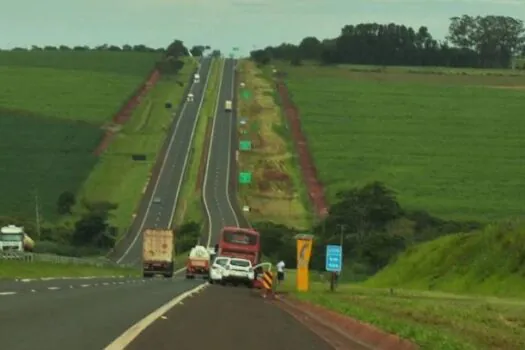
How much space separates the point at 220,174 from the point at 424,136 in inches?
1319

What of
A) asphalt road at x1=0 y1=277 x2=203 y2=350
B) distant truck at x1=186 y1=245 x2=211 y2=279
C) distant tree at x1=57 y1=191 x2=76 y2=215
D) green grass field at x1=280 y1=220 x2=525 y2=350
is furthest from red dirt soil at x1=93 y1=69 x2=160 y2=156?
asphalt road at x1=0 y1=277 x2=203 y2=350

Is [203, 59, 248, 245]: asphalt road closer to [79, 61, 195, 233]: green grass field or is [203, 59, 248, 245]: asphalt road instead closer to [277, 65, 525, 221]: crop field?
[79, 61, 195, 233]: green grass field

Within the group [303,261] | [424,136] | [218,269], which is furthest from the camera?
[424,136]

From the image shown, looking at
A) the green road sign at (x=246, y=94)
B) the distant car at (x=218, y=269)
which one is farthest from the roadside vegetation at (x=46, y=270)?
the green road sign at (x=246, y=94)

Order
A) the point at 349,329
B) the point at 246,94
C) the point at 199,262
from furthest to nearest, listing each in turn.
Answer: the point at 246,94 → the point at 199,262 → the point at 349,329

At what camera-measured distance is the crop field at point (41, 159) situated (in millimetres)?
113562

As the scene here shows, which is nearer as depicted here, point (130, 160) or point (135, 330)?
point (135, 330)

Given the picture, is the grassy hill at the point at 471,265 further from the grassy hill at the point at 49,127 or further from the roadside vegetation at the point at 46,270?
the grassy hill at the point at 49,127

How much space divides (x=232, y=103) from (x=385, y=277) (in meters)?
106

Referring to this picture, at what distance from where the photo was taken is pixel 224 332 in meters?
20.1

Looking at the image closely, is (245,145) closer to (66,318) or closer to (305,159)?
(305,159)

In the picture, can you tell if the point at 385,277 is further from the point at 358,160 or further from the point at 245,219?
the point at 358,160

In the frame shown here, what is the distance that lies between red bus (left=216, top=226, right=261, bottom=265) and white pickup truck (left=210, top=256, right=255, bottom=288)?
5.58 m

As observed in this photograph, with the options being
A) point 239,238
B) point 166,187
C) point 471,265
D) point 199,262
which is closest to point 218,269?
point 239,238
